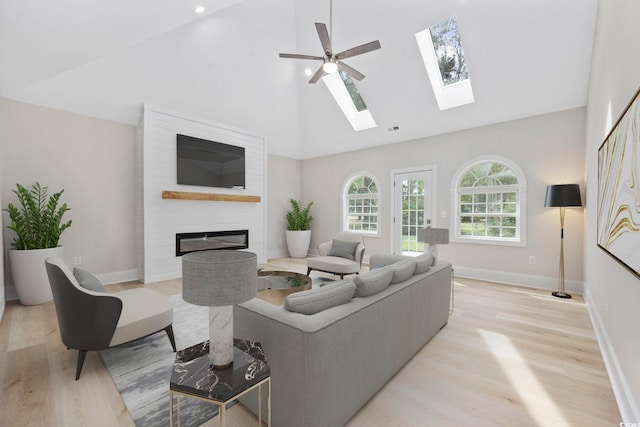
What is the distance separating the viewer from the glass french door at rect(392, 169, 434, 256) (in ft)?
18.5

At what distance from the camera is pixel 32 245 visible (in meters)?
3.61

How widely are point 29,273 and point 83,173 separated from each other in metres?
1.63

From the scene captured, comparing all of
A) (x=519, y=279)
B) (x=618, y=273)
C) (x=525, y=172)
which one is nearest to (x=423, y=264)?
(x=618, y=273)

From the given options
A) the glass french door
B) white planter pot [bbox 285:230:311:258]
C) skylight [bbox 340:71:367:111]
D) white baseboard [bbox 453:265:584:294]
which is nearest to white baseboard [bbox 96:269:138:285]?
white planter pot [bbox 285:230:311:258]

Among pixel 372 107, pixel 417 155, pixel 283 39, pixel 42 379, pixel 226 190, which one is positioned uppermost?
pixel 283 39

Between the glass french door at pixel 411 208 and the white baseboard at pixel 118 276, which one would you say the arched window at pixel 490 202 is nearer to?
the glass french door at pixel 411 208

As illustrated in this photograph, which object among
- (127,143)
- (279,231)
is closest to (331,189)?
(279,231)

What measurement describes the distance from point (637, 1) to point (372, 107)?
13.7ft

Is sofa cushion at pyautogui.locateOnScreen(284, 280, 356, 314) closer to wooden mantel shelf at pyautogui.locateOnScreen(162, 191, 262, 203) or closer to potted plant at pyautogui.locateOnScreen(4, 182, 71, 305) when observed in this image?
potted plant at pyautogui.locateOnScreen(4, 182, 71, 305)

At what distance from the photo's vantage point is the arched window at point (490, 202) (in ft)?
15.3

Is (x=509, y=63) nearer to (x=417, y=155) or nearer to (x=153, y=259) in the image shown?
(x=417, y=155)

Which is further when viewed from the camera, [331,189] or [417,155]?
[331,189]

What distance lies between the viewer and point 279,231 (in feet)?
24.4

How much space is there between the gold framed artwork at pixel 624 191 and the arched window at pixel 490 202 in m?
2.52
